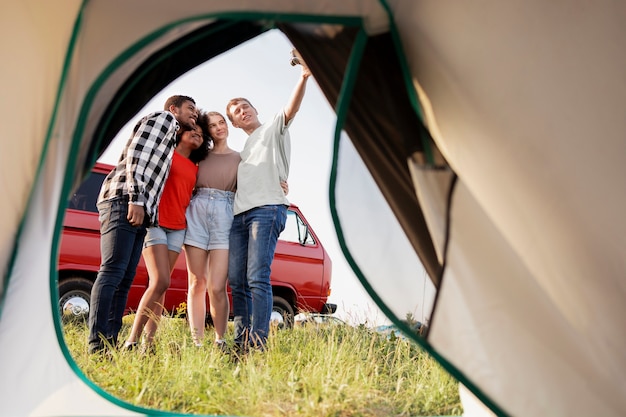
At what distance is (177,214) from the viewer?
2424 mm

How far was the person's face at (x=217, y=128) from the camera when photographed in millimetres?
2596

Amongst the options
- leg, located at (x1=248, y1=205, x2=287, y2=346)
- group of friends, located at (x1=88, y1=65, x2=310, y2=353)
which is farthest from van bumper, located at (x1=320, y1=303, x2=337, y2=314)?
leg, located at (x1=248, y1=205, x2=287, y2=346)

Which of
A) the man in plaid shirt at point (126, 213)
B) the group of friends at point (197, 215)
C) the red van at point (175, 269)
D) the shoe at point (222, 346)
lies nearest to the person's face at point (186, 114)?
the group of friends at point (197, 215)

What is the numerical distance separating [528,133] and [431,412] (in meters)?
1.17

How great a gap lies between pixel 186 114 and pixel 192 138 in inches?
4.6

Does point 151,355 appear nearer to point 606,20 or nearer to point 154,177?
point 154,177

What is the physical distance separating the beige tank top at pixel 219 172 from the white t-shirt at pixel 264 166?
10 cm

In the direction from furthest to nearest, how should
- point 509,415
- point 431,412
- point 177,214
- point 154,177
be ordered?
point 177,214 < point 154,177 < point 431,412 < point 509,415

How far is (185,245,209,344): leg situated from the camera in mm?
2480

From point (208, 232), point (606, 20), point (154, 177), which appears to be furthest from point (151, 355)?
point (606, 20)

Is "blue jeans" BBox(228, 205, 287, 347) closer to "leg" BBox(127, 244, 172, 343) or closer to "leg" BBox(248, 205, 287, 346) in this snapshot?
"leg" BBox(248, 205, 287, 346)

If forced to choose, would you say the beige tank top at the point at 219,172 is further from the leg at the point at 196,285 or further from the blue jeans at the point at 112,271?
the blue jeans at the point at 112,271

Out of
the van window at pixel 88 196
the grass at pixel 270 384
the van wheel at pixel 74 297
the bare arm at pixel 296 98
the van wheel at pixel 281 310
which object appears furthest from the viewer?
the van wheel at pixel 281 310

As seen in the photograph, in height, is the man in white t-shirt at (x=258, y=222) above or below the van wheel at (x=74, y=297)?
above
